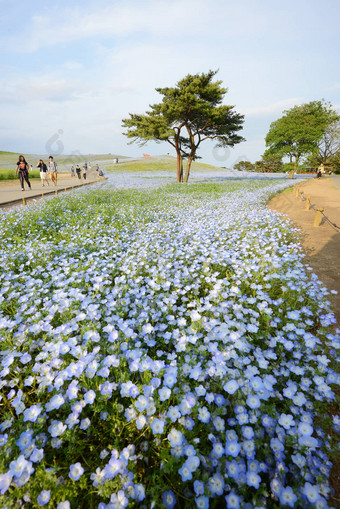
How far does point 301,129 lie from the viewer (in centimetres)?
3784

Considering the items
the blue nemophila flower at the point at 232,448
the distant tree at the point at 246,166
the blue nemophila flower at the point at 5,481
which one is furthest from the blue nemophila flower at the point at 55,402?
the distant tree at the point at 246,166

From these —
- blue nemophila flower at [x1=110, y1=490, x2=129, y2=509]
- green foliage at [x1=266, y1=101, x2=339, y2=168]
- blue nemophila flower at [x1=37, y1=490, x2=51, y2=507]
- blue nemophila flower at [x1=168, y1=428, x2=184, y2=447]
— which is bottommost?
blue nemophila flower at [x1=110, y1=490, x2=129, y2=509]

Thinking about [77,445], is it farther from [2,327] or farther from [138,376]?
[2,327]

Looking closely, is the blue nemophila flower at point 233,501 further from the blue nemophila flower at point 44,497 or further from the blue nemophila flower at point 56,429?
the blue nemophila flower at point 56,429

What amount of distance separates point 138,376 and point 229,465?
3.28 feet

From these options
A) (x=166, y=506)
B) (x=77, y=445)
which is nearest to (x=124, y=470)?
(x=166, y=506)

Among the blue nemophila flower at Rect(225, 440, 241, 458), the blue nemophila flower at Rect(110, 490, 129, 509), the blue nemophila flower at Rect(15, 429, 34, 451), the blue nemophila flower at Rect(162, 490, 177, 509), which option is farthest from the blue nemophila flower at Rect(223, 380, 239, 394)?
the blue nemophila flower at Rect(15, 429, 34, 451)

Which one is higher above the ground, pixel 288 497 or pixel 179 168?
pixel 179 168

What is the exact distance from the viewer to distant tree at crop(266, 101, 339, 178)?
38.1m

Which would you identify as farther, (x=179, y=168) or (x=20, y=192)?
(x=179, y=168)

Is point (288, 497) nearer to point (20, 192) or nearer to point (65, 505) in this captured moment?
point (65, 505)

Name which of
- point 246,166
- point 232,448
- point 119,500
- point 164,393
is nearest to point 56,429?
point 119,500

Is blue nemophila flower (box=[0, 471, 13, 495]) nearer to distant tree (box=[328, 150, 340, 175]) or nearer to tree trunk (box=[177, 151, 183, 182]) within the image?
tree trunk (box=[177, 151, 183, 182])

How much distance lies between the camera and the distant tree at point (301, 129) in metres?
38.1
